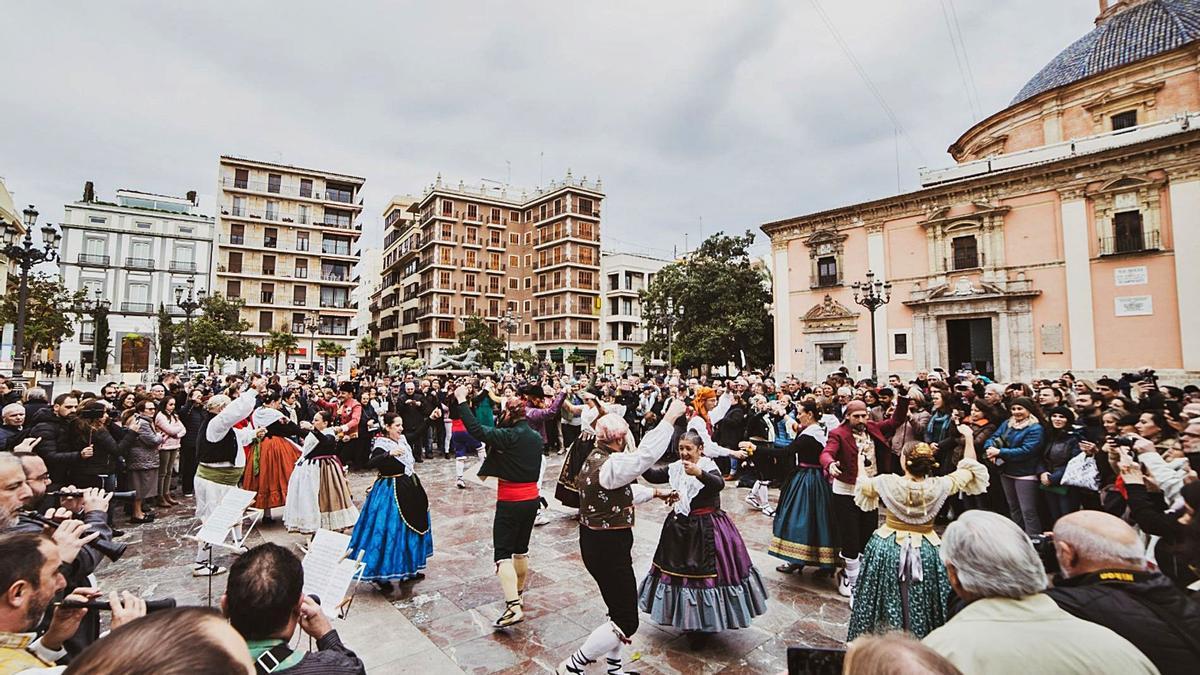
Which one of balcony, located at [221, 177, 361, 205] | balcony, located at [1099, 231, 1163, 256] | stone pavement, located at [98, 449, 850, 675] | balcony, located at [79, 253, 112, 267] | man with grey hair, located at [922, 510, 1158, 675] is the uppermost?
balcony, located at [221, 177, 361, 205]

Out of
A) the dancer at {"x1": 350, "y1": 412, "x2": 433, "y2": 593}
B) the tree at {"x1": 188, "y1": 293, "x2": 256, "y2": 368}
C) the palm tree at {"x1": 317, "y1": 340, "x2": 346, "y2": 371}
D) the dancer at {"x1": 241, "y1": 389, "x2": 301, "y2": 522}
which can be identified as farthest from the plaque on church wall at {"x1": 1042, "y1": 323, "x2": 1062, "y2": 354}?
the palm tree at {"x1": 317, "y1": 340, "x2": 346, "y2": 371}

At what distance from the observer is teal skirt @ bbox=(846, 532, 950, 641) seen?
3.64 metres

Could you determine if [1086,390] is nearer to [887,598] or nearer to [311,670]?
[887,598]

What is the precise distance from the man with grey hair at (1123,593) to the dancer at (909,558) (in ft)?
5.08

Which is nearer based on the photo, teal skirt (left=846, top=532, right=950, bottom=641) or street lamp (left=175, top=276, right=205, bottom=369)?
teal skirt (left=846, top=532, right=950, bottom=641)

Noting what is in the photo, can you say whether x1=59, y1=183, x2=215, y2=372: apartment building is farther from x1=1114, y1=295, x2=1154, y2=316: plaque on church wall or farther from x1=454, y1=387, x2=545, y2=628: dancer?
x1=1114, y1=295, x2=1154, y2=316: plaque on church wall

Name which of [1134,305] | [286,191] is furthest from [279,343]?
[1134,305]

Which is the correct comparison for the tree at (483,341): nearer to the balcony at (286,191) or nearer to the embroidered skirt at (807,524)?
the balcony at (286,191)

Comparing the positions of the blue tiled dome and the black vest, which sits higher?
the blue tiled dome

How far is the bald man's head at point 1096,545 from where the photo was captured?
6.88 feet

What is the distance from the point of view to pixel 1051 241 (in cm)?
2277

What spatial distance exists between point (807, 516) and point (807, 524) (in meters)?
0.08

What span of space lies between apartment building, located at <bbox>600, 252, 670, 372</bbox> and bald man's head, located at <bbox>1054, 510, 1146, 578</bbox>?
49.7 metres

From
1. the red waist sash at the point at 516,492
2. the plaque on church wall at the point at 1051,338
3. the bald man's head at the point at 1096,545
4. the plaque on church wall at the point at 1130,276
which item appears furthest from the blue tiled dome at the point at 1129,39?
the red waist sash at the point at 516,492
